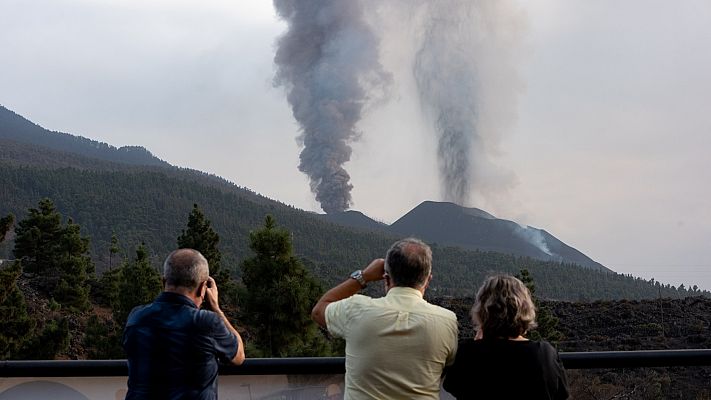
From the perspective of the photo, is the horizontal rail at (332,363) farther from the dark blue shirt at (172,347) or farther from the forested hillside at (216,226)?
the forested hillside at (216,226)

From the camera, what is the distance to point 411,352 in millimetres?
3377

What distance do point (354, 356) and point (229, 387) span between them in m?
1.12

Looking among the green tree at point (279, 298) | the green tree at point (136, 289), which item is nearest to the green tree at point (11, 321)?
the green tree at point (136, 289)

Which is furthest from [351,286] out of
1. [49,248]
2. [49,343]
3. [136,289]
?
[49,248]

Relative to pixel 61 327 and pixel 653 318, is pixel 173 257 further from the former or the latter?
pixel 653 318

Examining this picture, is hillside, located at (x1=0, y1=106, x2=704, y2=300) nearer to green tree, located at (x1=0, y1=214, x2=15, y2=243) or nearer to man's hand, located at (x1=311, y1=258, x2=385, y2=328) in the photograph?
green tree, located at (x1=0, y1=214, x2=15, y2=243)

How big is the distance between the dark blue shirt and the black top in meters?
1.03

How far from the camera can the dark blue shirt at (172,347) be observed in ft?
11.3

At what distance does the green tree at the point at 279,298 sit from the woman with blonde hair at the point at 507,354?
24.7 meters

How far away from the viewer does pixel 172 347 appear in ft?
11.3

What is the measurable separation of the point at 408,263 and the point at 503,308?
0.43m

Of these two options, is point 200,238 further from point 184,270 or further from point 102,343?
point 184,270

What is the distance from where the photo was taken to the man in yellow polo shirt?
11.1ft

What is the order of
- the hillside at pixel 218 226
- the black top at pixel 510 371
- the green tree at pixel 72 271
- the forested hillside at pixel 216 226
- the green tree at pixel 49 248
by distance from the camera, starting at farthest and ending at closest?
1. the forested hillside at pixel 216 226
2. the hillside at pixel 218 226
3. the green tree at pixel 49 248
4. the green tree at pixel 72 271
5. the black top at pixel 510 371
